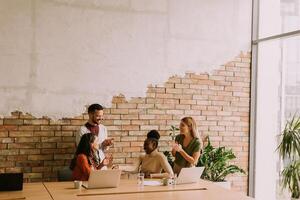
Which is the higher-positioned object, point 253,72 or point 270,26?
point 270,26

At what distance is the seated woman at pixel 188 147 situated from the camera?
203 inches

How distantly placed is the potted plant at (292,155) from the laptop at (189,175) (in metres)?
2.08

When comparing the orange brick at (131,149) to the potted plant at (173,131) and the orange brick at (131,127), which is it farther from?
the potted plant at (173,131)

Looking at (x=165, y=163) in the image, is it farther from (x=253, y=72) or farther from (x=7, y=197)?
(x=253, y=72)

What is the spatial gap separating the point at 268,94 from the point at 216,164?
63.2 inches

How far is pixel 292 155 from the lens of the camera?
6164mm

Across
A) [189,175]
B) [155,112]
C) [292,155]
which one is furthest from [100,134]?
[292,155]

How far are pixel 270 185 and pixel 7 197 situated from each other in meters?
4.74

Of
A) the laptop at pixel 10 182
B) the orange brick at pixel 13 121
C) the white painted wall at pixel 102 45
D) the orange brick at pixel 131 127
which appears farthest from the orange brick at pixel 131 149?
the laptop at pixel 10 182

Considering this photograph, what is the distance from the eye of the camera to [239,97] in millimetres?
6992

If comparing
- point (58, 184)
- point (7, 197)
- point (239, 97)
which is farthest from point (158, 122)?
point (7, 197)

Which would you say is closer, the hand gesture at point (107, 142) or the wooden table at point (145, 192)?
the wooden table at point (145, 192)

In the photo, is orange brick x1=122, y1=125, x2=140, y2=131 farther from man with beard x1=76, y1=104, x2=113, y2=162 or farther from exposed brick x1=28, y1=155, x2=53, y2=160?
exposed brick x1=28, y1=155, x2=53, y2=160

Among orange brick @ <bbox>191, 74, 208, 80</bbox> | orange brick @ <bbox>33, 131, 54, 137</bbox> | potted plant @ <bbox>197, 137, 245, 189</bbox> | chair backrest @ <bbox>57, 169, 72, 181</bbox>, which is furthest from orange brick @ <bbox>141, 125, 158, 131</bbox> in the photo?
chair backrest @ <bbox>57, 169, 72, 181</bbox>
